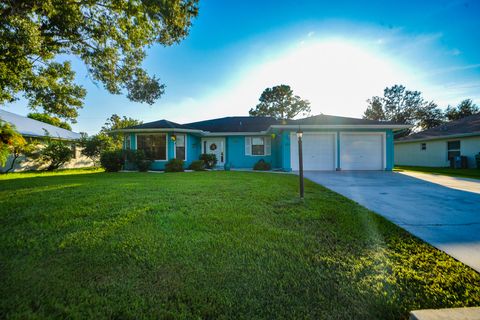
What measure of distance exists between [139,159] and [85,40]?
6.26 m

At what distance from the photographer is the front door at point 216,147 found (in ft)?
47.1

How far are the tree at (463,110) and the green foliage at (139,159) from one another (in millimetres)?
42185

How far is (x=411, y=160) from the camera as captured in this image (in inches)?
690

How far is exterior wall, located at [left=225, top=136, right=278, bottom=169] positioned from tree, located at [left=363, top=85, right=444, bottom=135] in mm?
29582

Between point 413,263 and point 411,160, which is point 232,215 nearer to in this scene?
point 413,263

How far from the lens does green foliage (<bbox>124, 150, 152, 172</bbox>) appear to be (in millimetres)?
11664

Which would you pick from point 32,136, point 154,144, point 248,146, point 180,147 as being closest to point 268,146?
point 248,146

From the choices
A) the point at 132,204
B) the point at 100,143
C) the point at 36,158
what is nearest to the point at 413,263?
the point at 132,204

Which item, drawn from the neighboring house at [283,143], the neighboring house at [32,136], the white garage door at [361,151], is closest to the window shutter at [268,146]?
the neighboring house at [283,143]

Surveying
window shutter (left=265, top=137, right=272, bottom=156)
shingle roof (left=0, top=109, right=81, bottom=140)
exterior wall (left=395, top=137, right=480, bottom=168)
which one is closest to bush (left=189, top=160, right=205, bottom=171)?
window shutter (left=265, top=137, right=272, bottom=156)

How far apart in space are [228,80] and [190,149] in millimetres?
5401

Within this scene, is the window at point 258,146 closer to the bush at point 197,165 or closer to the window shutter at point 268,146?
the window shutter at point 268,146

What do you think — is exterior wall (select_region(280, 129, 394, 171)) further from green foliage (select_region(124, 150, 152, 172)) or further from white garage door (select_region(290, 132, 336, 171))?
green foliage (select_region(124, 150, 152, 172))

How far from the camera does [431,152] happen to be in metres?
15.6
